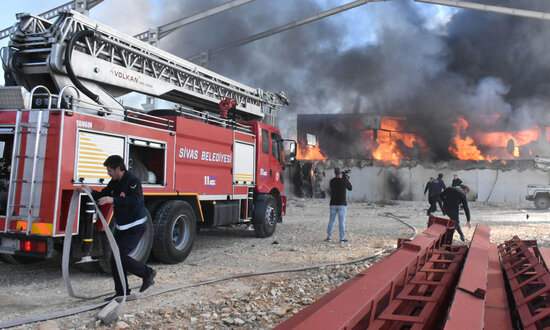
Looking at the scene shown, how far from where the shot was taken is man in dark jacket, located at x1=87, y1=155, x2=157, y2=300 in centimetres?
405

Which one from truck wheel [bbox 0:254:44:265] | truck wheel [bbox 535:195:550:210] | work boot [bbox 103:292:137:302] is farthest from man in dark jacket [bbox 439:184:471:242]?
truck wheel [bbox 535:195:550:210]

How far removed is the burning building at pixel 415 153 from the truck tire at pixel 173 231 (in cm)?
1829

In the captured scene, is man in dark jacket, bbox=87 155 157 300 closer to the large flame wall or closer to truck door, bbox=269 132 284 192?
truck door, bbox=269 132 284 192

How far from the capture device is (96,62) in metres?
6.14

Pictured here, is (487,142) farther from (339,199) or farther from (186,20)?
(339,199)

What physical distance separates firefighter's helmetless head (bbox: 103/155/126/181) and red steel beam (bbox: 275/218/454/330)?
2.42 meters

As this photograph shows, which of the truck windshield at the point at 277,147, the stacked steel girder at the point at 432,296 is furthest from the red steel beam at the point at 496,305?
the truck windshield at the point at 277,147

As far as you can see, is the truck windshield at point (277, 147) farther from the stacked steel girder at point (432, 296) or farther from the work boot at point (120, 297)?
the work boot at point (120, 297)

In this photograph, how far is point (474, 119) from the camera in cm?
3017

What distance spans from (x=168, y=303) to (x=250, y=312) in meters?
0.91

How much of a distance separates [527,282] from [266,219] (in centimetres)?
549

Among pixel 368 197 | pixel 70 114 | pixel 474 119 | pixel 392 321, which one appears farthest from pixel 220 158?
pixel 474 119

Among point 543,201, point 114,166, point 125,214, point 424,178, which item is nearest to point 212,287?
point 125,214

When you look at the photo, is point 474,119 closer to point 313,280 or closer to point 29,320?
point 313,280
